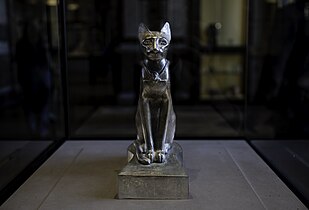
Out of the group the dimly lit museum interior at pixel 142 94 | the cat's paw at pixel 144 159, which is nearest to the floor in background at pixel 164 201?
the dimly lit museum interior at pixel 142 94

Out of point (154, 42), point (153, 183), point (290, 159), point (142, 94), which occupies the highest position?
point (154, 42)

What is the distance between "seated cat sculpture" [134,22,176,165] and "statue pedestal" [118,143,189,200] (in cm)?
9

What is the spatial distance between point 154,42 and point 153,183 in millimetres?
580

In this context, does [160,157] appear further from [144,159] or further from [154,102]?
[154,102]

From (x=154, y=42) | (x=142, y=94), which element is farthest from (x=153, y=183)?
(x=154, y=42)

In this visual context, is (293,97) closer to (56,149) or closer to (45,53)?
(56,149)

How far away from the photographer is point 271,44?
131 inches

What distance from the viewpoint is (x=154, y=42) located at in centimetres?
167

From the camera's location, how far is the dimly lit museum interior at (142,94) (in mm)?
2016

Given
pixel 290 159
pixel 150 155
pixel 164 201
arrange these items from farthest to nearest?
pixel 290 159
pixel 150 155
pixel 164 201

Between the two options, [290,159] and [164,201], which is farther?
[290,159]

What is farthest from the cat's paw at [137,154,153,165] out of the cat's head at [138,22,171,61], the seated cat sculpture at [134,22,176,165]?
the cat's head at [138,22,171,61]

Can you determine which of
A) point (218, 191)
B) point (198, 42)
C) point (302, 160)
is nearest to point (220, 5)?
point (198, 42)

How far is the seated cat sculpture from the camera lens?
1.69 m
